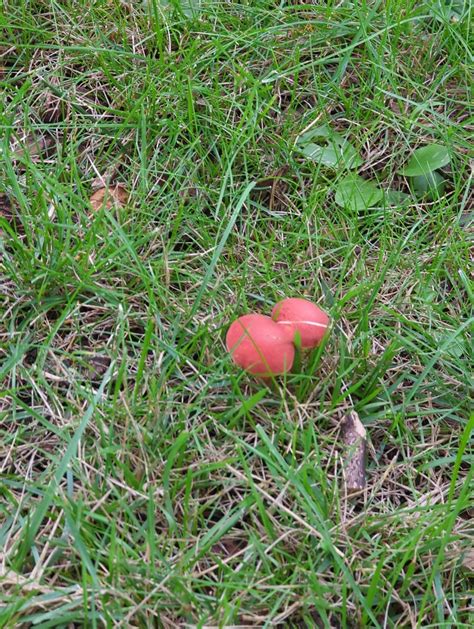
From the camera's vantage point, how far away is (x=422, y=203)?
2.62 m

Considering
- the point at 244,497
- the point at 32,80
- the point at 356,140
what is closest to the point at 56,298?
the point at 244,497

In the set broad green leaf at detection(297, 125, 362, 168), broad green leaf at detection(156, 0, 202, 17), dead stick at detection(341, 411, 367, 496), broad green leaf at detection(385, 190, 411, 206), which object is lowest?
dead stick at detection(341, 411, 367, 496)

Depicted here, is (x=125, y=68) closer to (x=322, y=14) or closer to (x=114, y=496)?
(x=322, y=14)

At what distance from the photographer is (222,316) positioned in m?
2.21

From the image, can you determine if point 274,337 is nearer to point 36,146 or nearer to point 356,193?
point 356,193

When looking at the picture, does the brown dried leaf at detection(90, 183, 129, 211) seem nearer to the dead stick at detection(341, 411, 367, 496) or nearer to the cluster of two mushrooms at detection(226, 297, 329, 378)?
the cluster of two mushrooms at detection(226, 297, 329, 378)

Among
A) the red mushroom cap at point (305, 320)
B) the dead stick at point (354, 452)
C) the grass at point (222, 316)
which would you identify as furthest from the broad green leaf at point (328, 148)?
the dead stick at point (354, 452)

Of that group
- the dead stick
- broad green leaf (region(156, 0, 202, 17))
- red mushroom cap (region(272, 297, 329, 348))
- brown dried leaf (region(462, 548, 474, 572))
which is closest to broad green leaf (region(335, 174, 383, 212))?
red mushroom cap (region(272, 297, 329, 348))

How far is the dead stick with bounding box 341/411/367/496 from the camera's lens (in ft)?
6.39

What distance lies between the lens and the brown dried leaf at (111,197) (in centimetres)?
244

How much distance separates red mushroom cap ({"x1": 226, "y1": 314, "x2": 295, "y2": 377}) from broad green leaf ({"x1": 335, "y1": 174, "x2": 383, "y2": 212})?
2.41 feet

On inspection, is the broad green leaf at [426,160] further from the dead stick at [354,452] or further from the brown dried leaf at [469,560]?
the brown dried leaf at [469,560]

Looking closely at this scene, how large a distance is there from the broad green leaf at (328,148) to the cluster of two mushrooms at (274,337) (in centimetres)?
83

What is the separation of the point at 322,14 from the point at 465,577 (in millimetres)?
2127
